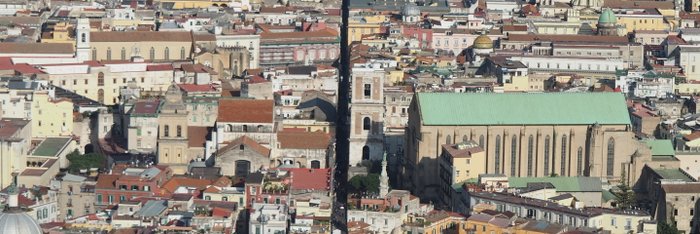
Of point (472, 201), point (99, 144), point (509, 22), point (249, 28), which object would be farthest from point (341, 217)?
point (509, 22)

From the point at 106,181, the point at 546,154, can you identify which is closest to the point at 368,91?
the point at 546,154

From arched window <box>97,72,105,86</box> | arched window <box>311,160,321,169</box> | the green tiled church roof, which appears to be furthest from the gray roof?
arched window <box>97,72,105,86</box>

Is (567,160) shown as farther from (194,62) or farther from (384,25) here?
(384,25)

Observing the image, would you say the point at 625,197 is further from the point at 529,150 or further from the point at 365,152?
the point at 365,152

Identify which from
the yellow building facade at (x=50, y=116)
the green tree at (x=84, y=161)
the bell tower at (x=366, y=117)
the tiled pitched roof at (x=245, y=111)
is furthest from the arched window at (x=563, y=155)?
the yellow building facade at (x=50, y=116)

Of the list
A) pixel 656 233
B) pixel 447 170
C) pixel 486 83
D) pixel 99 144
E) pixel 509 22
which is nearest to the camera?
pixel 656 233

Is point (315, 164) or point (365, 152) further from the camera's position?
point (365, 152)
